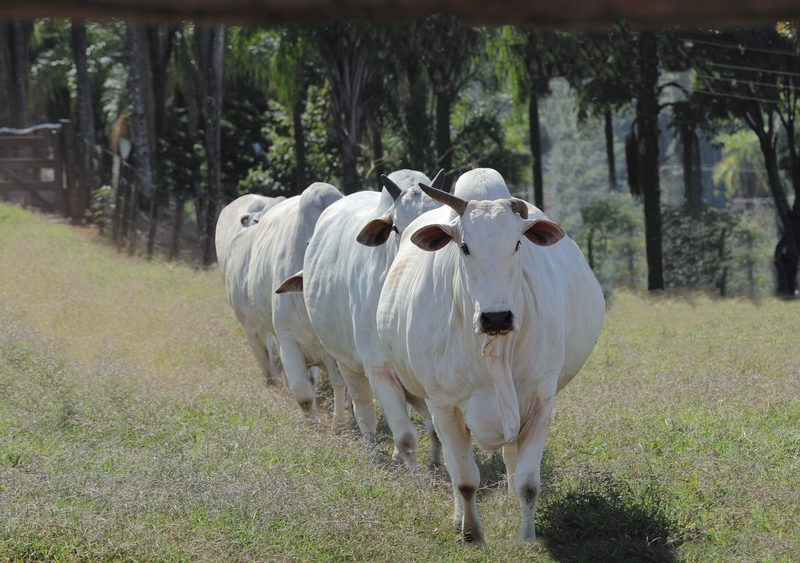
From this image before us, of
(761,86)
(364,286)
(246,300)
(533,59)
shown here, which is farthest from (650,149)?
(364,286)

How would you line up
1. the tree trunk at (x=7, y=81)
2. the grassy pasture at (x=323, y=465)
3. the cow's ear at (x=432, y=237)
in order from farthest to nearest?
the tree trunk at (x=7, y=81)
the cow's ear at (x=432, y=237)
the grassy pasture at (x=323, y=465)

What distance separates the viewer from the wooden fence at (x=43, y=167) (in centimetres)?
2180

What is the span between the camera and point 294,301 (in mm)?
7941

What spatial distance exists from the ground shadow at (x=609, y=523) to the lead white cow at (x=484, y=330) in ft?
0.80

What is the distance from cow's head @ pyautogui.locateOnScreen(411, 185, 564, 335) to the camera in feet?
14.7

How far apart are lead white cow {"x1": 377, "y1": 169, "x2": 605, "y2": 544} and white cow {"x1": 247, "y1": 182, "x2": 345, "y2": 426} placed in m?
2.41

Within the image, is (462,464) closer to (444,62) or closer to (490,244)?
(490,244)

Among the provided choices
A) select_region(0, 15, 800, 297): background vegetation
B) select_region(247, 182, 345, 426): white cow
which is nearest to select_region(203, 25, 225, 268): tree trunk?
select_region(0, 15, 800, 297): background vegetation

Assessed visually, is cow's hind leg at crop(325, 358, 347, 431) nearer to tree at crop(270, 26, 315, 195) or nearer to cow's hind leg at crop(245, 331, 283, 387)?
cow's hind leg at crop(245, 331, 283, 387)

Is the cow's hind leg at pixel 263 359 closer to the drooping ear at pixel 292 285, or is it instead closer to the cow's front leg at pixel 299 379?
the cow's front leg at pixel 299 379

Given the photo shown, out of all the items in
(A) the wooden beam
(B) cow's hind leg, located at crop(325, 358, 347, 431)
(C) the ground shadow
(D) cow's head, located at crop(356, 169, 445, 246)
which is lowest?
Result: (C) the ground shadow

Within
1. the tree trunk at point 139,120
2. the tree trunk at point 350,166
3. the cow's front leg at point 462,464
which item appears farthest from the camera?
the tree trunk at point 139,120

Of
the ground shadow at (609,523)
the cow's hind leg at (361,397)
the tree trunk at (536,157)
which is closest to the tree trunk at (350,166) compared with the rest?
the tree trunk at (536,157)

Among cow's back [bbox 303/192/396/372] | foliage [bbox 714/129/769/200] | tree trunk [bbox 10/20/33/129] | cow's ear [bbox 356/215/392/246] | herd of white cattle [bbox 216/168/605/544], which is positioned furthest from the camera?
foliage [bbox 714/129/769/200]
